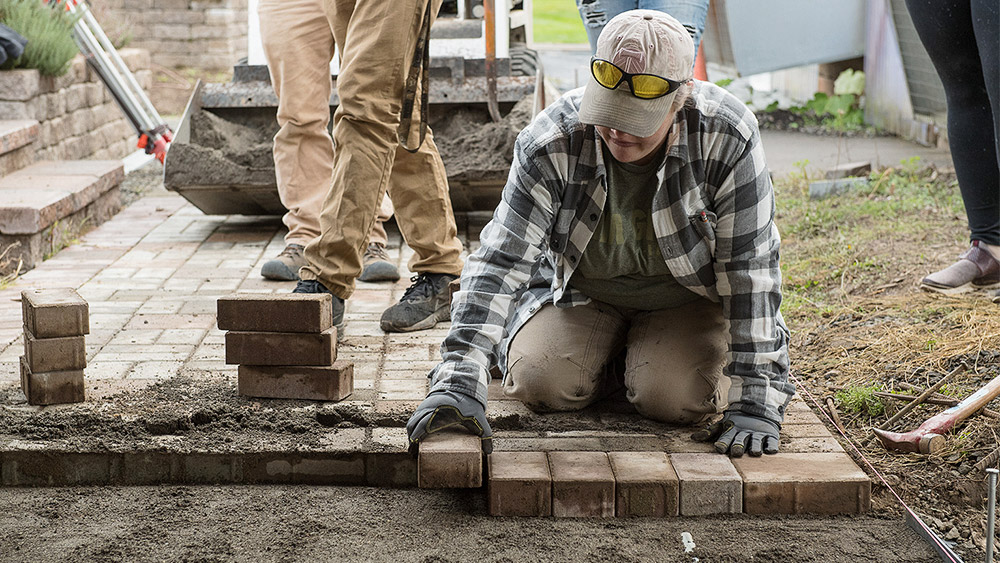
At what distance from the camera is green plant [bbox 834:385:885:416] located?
2848mm

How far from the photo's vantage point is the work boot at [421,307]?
3504mm

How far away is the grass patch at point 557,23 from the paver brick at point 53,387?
17.8 meters

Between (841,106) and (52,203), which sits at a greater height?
(841,106)

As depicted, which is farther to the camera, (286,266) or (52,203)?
(52,203)

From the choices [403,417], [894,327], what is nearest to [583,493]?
[403,417]

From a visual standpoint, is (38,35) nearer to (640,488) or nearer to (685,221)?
(685,221)

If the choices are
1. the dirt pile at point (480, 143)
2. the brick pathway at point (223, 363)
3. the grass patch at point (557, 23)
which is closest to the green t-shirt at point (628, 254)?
the brick pathway at point (223, 363)

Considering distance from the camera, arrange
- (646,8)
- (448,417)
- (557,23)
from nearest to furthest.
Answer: (448,417), (646,8), (557,23)

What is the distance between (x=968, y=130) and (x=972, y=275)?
0.51m

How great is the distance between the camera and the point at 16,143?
18.1 feet

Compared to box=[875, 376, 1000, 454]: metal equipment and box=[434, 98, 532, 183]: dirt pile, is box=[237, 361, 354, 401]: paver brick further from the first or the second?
box=[434, 98, 532, 183]: dirt pile

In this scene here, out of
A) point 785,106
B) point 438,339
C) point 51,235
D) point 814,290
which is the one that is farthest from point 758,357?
point 785,106

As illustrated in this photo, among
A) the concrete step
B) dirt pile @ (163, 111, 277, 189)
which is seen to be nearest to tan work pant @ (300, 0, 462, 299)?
dirt pile @ (163, 111, 277, 189)

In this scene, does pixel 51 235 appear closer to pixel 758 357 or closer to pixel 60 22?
pixel 60 22
